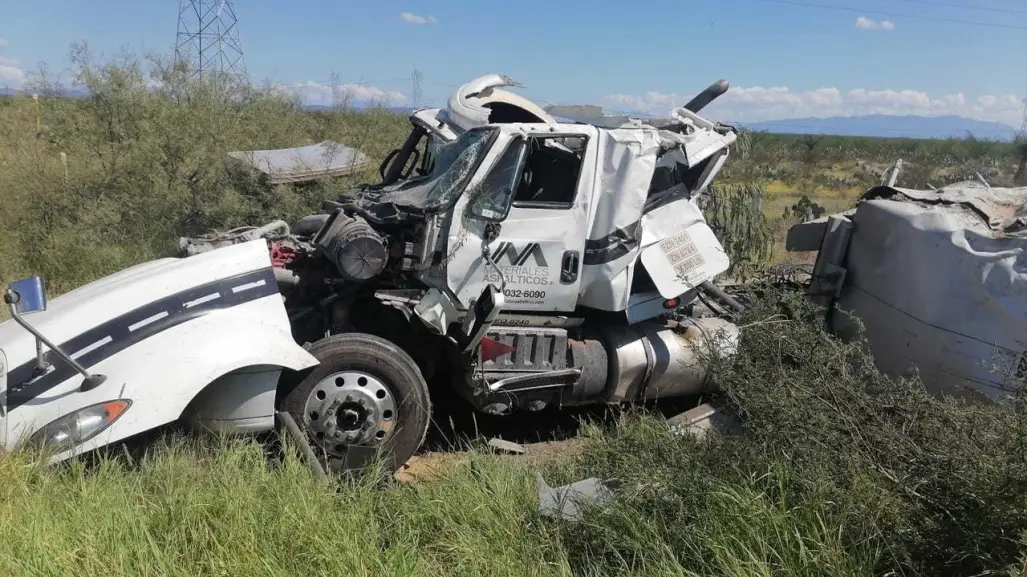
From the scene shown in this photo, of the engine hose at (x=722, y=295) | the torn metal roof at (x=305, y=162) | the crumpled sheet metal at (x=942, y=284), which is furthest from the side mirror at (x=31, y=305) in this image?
the torn metal roof at (x=305, y=162)

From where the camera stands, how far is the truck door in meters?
5.03

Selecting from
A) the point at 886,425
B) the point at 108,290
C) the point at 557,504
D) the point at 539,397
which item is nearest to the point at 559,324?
the point at 539,397

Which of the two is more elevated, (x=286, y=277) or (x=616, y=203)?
(x=616, y=203)

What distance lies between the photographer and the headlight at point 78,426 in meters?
3.78

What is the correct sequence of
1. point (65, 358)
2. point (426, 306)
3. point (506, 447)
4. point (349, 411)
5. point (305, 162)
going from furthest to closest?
1. point (305, 162)
2. point (506, 447)
3. point (426, 306)
4. point (349, 411)
5. point (65, 358)

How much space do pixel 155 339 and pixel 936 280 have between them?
4893 millimetres

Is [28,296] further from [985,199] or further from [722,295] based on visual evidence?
[985,199]

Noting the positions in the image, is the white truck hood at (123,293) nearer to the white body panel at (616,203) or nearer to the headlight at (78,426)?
the headlight at (78,426)

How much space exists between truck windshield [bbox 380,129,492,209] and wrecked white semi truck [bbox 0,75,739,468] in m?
0.02

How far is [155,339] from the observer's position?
164 inches

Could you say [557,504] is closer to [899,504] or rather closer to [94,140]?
[899,504]

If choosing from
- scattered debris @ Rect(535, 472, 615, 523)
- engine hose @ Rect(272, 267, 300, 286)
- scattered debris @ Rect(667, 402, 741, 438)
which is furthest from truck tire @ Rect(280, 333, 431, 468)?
scattered debris @ Rect(667, 402, 741, 438)

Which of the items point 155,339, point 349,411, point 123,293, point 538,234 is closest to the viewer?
point 155,339

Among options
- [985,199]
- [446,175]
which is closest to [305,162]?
[446,175]
